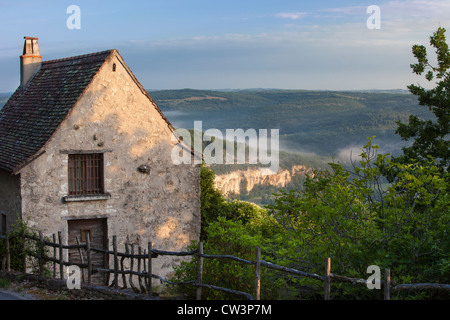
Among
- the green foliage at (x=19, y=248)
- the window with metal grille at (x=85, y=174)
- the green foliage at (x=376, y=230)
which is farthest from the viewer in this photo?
the window with metal grille at (x=85, y=174)

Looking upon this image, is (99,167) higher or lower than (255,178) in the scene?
higher

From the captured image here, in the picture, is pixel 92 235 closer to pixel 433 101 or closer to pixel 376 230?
pixel 376 230

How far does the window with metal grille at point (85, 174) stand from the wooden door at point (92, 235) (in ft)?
3.55

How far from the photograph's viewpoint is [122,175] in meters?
20.2

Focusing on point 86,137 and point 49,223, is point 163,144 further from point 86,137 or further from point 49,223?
→ point 49,223

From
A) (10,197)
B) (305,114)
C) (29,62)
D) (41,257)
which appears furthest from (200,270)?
(305,114)

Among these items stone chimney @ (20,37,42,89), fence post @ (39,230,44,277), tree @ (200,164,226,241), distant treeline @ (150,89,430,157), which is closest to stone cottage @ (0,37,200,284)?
stone chimney @ (20,37,42,89)

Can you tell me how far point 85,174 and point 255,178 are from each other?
11023cm

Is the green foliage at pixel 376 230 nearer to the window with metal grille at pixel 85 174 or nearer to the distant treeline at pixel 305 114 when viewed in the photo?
the window with metal grille at pixel 85 174

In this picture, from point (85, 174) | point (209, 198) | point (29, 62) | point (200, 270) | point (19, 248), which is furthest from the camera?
point (209, 198)

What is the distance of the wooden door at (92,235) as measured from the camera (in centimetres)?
1953

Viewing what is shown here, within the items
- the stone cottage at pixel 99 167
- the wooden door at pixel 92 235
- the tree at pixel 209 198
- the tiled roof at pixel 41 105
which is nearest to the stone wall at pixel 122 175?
the stone cottage at pixel 99 167

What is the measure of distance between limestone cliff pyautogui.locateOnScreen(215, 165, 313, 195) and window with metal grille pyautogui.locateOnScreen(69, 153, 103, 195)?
8987cm

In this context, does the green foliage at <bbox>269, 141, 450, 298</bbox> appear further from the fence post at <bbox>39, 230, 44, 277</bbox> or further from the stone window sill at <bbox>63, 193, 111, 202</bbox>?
the stone window sill at <bbox>63, 193, 111, 202</bbox>
